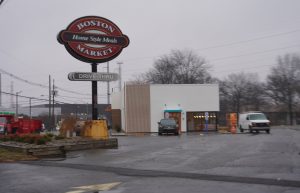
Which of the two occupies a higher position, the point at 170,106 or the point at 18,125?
the point at 170,106

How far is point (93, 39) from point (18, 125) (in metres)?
30.3

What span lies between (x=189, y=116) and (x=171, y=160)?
42067 millimetres

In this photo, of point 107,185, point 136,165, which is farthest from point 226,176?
point 136,165

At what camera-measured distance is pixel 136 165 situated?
15.7m

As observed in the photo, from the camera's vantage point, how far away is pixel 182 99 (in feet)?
192

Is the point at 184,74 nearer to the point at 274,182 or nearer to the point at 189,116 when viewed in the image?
the point at 189,116

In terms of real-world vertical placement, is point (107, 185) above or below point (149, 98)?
below

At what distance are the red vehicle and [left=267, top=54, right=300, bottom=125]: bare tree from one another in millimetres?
54565

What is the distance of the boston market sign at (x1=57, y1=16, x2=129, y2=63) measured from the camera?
82.7ft

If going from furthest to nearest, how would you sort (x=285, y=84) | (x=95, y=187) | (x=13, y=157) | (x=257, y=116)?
(x=285, y=84) → (x=257, y=116) → (x=13, y=157) → (x=95, y=187)

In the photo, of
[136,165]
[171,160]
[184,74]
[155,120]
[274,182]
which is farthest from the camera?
[184,74]

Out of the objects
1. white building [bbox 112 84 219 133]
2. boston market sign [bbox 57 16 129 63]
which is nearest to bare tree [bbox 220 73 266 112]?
white building [bbox 112 84 219 133]

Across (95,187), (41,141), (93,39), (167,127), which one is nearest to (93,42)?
(93,39)

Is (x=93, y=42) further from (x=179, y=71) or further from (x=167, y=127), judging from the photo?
(x=179, y=71)
